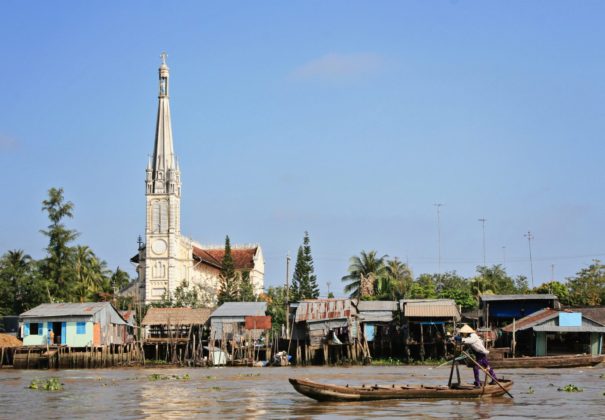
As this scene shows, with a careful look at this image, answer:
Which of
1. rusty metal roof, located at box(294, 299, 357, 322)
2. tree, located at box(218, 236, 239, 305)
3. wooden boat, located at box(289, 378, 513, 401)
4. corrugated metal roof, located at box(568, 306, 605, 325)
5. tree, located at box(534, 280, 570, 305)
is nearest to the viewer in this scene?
wooden boat, located at box(289, 378, 513, 401)

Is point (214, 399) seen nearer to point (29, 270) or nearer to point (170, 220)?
point (29, 270)

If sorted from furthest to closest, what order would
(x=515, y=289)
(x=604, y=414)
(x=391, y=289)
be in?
(x=515, y=289) → (x=391, y=289) → (x=604, y=414)

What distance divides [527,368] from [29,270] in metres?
39.9

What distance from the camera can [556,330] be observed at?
4731cm

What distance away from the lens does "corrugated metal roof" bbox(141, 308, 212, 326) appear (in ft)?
191

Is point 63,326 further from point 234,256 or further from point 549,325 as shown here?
point 234,256

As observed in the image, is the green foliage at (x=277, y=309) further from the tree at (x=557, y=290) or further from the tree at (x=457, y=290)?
the tree at (x=557, y=290)

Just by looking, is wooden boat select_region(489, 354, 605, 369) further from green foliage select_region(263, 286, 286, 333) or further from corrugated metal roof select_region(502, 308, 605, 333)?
green foliage select_region(263, 286, 286, 333)

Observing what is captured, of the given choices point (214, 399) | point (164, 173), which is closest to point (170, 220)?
point (164, 173)

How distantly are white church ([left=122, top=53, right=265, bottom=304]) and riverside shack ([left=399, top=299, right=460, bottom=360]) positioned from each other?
41440 mm

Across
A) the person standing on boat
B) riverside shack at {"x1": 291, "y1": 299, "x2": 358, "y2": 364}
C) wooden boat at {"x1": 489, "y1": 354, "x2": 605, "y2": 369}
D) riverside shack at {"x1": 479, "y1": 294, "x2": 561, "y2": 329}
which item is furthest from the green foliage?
the person standing on boat

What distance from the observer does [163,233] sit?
3669 inches

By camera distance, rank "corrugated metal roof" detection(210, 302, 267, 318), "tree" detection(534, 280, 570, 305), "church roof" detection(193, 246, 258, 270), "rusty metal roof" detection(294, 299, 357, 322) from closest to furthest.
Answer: "rusty metal roof" detection(294, 299, 357, 322) → "corrugated metal roof" detection(210, 302, 267, 318) → "tree" detection(534, 280, 570, 305) → "church roof" detection(193, 246, 258, 270)

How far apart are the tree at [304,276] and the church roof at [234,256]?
12943mm
